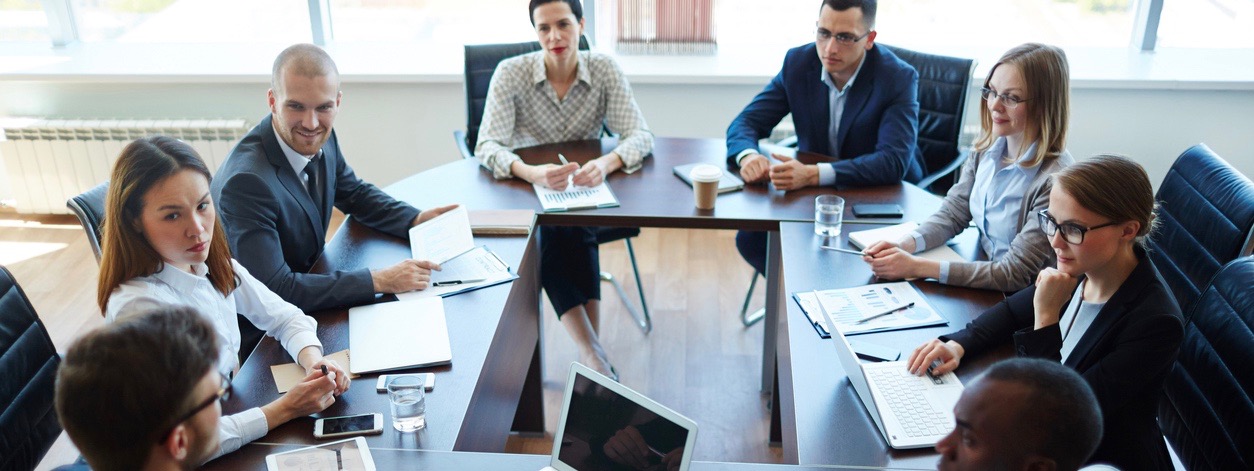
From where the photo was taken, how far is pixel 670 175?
295 cm

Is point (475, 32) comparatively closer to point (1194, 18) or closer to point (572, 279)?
point (572, 279)

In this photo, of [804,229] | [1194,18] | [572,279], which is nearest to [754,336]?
[572,279]

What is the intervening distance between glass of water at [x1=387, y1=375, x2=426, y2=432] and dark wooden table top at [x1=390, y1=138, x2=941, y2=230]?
1.05 metres

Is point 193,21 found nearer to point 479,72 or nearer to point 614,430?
point 479,72

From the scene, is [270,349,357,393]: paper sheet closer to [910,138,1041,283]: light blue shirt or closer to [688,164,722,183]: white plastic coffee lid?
[688,164,722,183]: white plastic coffee lid

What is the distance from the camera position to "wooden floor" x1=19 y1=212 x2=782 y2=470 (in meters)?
2.98

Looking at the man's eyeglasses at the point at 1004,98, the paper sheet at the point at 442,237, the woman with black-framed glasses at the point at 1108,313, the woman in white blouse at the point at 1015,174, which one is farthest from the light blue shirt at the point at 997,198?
the paper sheet at the point at 442,237

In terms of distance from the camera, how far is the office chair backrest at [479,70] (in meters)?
3.40

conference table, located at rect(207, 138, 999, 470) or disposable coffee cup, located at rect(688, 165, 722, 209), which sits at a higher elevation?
disposable coffee cup, located at rect(688, 165, 722, 209)

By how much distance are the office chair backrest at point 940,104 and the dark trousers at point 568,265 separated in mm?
1184

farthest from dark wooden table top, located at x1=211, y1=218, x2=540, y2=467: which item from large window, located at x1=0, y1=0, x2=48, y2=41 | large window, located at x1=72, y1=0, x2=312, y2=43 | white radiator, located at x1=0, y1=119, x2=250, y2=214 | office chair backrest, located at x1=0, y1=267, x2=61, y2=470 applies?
large window, located at x1=0, y1=0, x2=48, y2=41

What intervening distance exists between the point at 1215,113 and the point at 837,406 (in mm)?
3229

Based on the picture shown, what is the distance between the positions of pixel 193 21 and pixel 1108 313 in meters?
4.37

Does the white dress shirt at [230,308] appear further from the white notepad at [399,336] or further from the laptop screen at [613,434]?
the laptop screen at [613,434]
